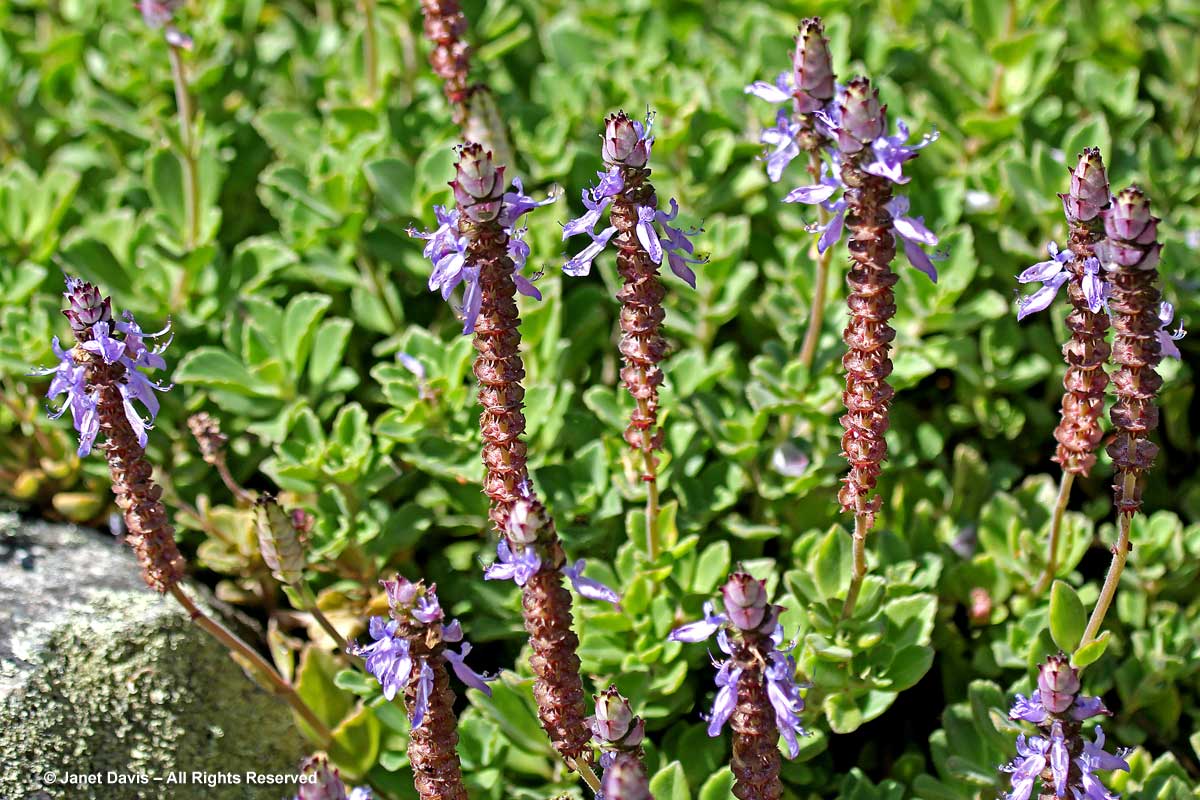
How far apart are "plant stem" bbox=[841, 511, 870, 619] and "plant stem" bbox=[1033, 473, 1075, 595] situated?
20.8 inches

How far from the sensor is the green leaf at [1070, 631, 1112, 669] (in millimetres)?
3041

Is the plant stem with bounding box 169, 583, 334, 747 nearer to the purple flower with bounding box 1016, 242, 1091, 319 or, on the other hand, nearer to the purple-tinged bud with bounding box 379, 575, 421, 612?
the purple-tinged bud with bounding box 379, 575, 421, 612

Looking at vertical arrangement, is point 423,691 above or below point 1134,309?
below

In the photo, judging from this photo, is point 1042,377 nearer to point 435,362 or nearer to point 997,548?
point 997,548

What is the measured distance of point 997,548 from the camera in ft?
12.6

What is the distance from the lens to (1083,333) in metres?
2.80

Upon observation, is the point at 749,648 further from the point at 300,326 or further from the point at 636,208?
the point at 300,326

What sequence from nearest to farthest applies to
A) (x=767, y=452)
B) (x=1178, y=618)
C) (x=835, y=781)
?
(x=835, y=781), (x=1178, y=618), (x=767, y=452)

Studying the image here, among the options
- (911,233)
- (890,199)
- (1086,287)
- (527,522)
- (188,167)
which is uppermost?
(188,167)

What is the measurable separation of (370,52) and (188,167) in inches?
30.6

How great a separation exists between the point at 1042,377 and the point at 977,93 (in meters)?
1.10

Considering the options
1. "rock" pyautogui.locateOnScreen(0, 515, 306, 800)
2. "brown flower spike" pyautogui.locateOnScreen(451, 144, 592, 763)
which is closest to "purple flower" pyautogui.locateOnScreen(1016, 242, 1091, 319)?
"brown flower spike" pyautogui.locateOnScreen(451, 144, 592, 763)

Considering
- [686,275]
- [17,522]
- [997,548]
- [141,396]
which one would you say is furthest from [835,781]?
[17,522]

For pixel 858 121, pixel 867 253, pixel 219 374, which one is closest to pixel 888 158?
pixel 858 121
